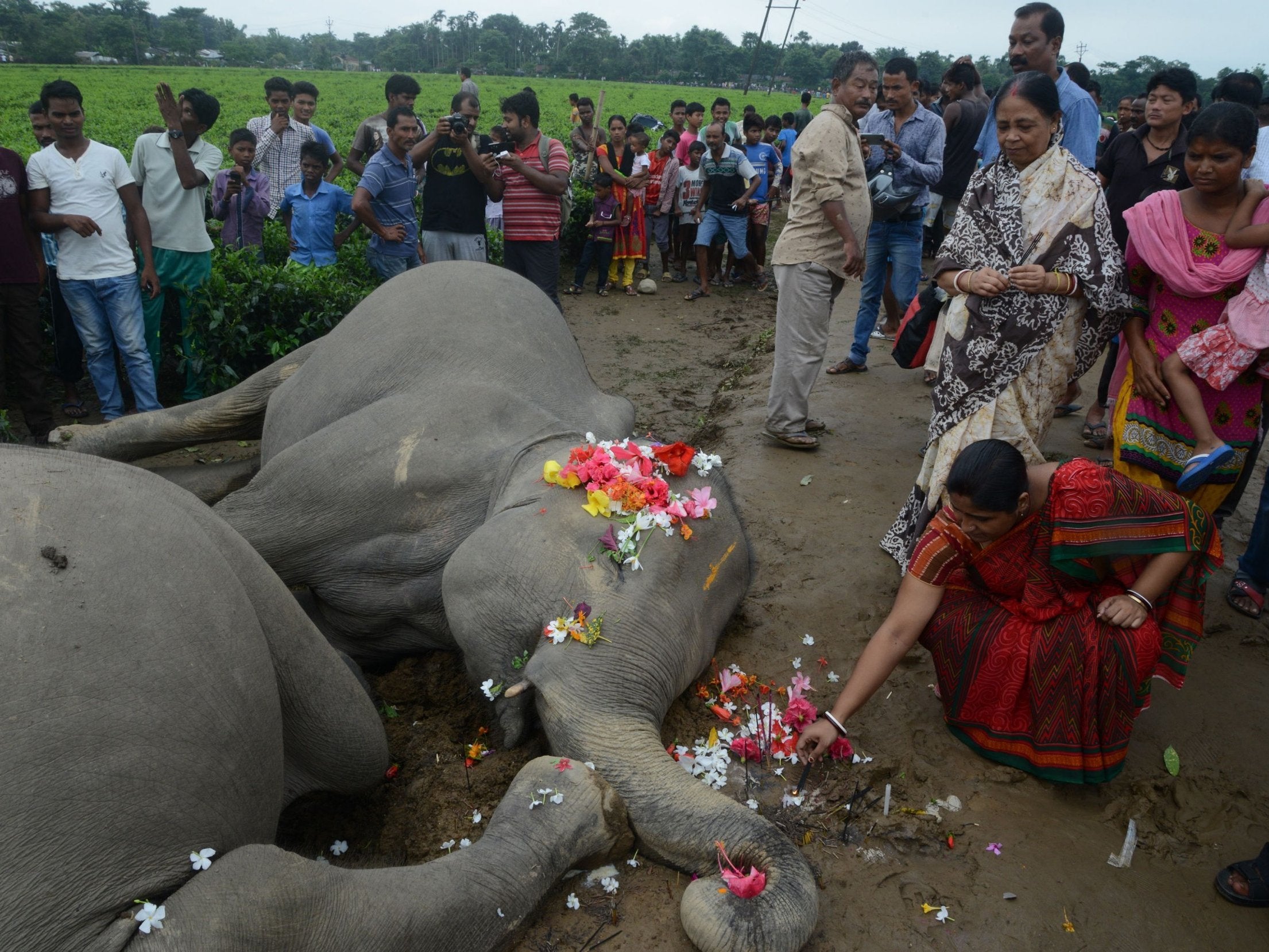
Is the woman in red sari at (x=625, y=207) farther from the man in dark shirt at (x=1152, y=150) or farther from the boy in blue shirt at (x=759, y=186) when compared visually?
the man in dark shirt at (x=1152, y=150)

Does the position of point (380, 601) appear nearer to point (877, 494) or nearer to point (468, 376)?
point (468, 376)

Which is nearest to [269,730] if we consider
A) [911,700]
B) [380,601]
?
[380,601]

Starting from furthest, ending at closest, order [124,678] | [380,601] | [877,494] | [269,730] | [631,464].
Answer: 1. [877,494]
2. [380,601]
3. [631,464]
4. [269,730]
5. [124,678]

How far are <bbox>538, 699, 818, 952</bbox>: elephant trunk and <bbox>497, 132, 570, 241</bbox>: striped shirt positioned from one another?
6368 millimetres

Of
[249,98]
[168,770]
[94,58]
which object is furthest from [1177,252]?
[94,58]

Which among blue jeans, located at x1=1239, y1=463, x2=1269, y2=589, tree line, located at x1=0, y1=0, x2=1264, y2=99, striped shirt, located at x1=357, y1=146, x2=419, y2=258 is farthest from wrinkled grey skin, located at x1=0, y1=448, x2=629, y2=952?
tree line, located at x1=0, y1=0, x2=1264, y2=99

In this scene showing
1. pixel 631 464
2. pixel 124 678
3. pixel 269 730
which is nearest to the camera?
pixel 124 678

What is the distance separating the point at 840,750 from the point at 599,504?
48.4 inches

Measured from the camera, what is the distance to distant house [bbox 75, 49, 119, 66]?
170 ft

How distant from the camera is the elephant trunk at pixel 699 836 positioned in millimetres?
2197

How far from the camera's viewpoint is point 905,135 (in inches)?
296

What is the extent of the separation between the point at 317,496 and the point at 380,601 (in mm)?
489

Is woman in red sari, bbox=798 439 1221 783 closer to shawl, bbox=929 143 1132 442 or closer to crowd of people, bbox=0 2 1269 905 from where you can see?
crowd of people, bbox=0 2 1269 905

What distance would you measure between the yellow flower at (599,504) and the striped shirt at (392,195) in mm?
5360
